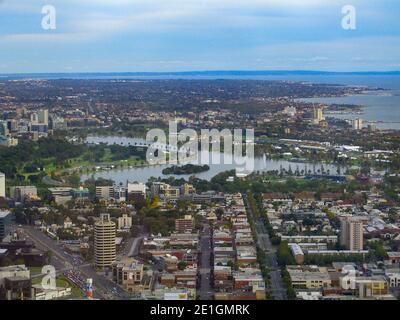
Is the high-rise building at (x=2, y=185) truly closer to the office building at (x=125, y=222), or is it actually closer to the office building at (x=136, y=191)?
the office building at (x=136, y=191)

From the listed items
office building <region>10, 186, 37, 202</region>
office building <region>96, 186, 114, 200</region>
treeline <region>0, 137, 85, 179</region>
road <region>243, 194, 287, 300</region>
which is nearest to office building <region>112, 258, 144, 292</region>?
road <region>243, 194, 287, 300</region>

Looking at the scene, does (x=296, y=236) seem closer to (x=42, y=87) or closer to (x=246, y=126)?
(x=246, y=126)

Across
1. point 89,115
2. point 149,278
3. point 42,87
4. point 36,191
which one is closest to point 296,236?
point 149,278

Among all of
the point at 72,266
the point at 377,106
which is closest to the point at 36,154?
the point at 72,266

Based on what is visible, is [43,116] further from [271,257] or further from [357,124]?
[271,257]

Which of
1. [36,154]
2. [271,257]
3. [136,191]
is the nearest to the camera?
[271,257]
